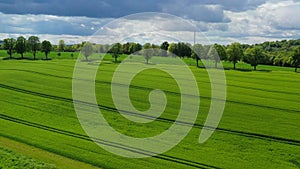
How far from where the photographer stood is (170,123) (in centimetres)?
3691

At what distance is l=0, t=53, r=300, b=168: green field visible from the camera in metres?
27.2

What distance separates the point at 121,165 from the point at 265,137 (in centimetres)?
1581

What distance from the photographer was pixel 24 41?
125688 mm

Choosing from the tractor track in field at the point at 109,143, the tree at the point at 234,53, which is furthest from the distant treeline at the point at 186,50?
the tractor track in field at the point at 109,143

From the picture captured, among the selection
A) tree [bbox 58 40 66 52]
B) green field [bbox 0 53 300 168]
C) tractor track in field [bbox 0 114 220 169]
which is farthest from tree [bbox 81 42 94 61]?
tree [bbox 58 40 66 52]

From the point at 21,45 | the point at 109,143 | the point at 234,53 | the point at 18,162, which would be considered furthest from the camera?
the point at 21,45

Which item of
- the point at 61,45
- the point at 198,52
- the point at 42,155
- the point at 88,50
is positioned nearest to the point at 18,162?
the point at 42,155

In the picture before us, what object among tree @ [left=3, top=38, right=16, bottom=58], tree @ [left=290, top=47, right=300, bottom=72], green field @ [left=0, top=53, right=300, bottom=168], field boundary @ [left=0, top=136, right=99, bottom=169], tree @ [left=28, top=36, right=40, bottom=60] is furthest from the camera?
tree @ [left=28, top=36, right=40, bottom=60]

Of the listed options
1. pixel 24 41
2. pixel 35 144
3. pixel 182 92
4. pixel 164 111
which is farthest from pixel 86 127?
pixel 24 41

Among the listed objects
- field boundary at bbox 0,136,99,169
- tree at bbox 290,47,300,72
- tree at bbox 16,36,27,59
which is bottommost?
field boundary at bbox 0,136,99,169

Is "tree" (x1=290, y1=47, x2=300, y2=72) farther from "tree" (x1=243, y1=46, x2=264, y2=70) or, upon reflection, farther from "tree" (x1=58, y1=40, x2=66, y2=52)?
"tree" (x1=58, y1=40, x2=66, y2=52)

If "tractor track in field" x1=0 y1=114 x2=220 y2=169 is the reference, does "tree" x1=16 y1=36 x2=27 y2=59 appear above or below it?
above

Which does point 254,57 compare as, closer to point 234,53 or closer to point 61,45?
point 234,53

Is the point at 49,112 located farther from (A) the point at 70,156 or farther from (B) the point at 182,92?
(B) the point at 182,92
